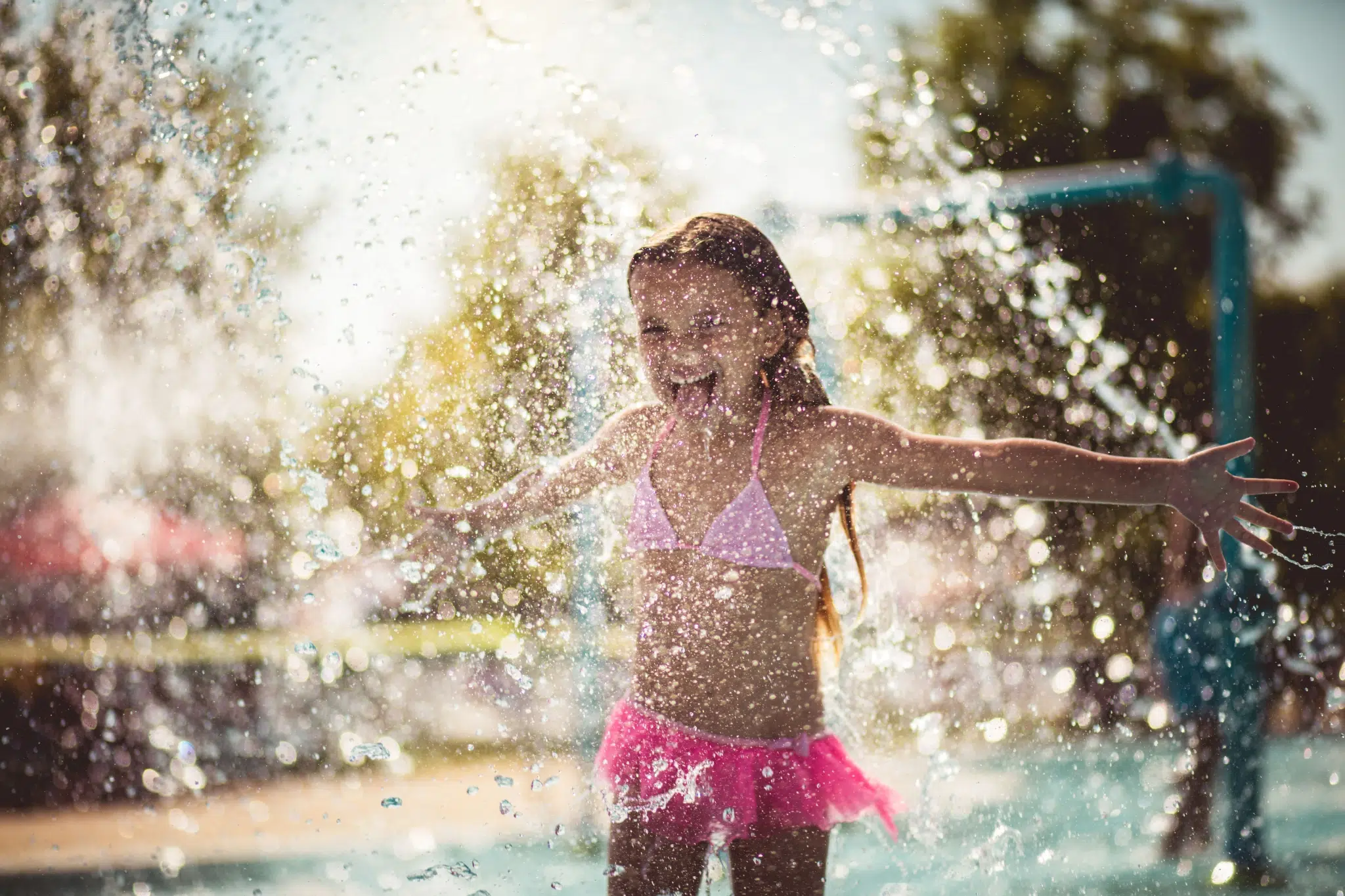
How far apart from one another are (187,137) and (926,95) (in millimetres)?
2446

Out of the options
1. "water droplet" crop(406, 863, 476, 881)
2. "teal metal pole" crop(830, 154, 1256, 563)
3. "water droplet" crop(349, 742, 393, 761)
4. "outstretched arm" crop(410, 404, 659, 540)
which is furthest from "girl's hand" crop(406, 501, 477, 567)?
"water droplet" crop(349, 742, 393, 761)

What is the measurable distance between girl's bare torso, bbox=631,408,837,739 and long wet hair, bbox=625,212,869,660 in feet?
0.21

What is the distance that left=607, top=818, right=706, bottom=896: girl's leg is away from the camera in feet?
5.77

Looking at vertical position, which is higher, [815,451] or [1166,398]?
[815,451]

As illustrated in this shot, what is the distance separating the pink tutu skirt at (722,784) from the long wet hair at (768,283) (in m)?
0.18

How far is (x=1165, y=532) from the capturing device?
4.20 metres

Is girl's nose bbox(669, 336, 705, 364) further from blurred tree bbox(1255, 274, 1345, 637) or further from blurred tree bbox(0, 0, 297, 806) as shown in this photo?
blurred tree bbox(1255, 274, 1345, 637)

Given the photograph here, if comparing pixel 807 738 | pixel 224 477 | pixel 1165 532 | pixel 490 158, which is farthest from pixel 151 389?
pixel 1165 532

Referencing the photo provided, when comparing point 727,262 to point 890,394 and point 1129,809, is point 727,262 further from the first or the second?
point 1129,809

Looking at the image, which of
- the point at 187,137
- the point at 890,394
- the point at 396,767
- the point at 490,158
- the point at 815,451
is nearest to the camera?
the point at 815,451

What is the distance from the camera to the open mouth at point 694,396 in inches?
71.9

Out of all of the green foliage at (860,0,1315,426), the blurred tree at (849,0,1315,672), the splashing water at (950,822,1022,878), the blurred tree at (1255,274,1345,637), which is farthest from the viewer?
the green foliage at (860,0,1315,426)

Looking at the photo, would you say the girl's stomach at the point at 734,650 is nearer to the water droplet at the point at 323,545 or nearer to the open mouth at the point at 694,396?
the open mouth at the point at 694,396

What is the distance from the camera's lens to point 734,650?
5.78 ft
